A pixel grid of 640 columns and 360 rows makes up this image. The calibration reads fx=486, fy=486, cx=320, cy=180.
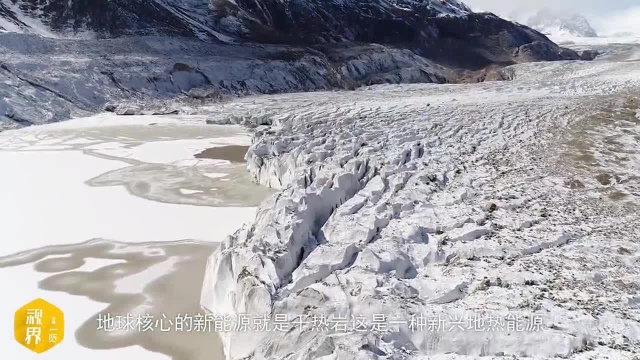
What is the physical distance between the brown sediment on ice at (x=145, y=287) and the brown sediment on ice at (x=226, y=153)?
22.5 ft

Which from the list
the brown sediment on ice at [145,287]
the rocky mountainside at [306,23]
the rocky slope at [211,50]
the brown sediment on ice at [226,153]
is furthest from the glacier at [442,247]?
the rocky mountainside at [306,23]

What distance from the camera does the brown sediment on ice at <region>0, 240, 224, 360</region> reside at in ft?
16.5

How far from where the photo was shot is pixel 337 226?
6465 mm

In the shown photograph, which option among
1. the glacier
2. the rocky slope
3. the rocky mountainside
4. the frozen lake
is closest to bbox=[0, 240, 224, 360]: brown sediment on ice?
the frozen lake

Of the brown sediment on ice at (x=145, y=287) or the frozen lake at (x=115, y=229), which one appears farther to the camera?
the frozen lake at (x=115, y=229)

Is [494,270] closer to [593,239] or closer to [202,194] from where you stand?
[593,239]

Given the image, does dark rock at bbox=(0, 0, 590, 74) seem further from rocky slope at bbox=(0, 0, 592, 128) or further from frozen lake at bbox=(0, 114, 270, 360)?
frozen lake at bbox=(0, 114, 270, 360)

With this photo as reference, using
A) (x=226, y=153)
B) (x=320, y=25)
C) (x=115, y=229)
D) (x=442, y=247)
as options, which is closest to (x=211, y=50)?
(x=320, y=25)

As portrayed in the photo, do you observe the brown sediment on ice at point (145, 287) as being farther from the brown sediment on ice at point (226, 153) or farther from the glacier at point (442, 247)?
the brown sediment on ice at point (226, 153)

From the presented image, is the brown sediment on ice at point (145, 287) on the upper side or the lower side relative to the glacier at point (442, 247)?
lower

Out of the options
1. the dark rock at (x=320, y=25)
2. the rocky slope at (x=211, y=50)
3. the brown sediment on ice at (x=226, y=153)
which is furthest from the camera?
the dark rock at (x=320, y=25)

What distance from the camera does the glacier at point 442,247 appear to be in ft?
13.4

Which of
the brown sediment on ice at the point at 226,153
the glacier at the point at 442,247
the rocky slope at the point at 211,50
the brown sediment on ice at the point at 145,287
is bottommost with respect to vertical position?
the brown sediment on ice at the point at 145,287

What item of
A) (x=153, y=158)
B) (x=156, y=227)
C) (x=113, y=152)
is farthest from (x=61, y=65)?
(x=156, y=227)
